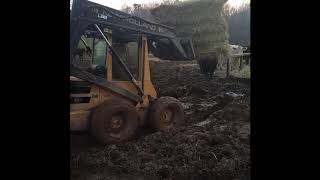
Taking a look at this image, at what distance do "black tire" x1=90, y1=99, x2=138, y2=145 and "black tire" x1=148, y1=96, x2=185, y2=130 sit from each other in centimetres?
18

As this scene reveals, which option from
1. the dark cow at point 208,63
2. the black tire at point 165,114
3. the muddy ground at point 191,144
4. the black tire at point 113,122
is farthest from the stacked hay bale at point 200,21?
the black tire at point 113,122

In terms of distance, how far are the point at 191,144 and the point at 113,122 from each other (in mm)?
812

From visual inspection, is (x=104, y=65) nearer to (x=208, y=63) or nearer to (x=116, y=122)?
(x=116, y=122)

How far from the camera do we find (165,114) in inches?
124

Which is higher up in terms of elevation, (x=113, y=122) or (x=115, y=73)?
(x=115, y=73)

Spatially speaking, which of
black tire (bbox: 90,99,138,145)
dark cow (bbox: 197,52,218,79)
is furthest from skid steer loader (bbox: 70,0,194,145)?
dark cow (bbox: 197,52,218,79)

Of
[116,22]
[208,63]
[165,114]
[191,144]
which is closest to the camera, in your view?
[191,144]

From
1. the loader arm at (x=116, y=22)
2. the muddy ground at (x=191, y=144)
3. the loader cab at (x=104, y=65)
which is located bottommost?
the muddy ground at (x=191, y=144)

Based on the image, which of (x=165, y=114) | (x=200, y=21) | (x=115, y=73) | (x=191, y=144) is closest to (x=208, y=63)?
(x=200, y=21)

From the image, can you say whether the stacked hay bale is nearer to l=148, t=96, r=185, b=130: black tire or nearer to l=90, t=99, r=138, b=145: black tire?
l=148, t=96, r=185, b=130: black tire

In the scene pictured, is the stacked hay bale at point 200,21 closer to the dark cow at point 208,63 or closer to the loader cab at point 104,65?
the dark cow at point 208,63

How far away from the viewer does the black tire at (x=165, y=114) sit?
301 centimetres
